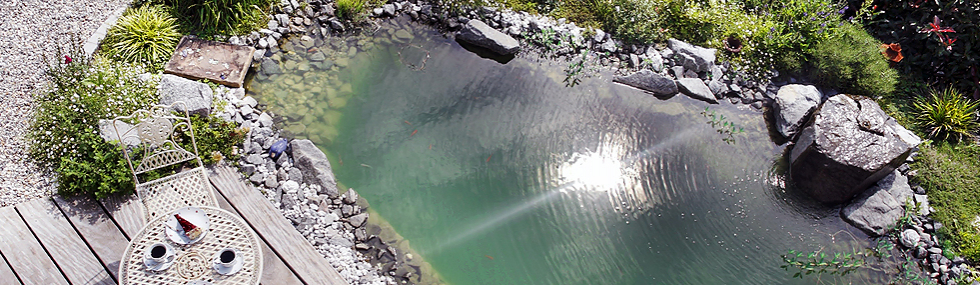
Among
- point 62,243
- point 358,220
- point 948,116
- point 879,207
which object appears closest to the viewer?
point 62,243

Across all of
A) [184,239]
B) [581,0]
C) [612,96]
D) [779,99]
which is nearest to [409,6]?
[581,0]

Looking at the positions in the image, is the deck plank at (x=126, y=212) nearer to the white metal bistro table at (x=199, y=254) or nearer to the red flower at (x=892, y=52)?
the white metal bistro table at (x=199, y=254)

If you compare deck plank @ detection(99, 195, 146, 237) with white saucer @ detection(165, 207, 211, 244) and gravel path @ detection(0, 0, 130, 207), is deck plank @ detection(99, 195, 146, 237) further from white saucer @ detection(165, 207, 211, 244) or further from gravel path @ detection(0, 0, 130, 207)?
white saucer @ detection(165, 207, 211, 244)

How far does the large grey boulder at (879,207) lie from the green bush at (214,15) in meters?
7.01

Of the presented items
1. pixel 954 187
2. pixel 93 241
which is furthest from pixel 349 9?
pixel 954 187

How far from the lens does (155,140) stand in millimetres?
4180

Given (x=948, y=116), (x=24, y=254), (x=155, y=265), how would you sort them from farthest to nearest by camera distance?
(x=948, y=116) < (x=24, y=254) < (x=155, y=265)

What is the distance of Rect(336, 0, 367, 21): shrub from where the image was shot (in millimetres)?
6695

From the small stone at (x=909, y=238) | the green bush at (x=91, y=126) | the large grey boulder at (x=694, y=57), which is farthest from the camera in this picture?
the large grey boulder at (x=694, y=57)

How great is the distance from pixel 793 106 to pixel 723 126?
A: 0.83 meters

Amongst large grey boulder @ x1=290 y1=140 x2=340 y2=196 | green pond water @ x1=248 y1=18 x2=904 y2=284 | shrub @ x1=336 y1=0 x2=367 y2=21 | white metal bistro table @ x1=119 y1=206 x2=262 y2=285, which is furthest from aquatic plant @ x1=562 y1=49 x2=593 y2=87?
white metal bistro table @ x1=119 y1=206 x2=262 y2=285

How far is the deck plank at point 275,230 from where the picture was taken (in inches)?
174

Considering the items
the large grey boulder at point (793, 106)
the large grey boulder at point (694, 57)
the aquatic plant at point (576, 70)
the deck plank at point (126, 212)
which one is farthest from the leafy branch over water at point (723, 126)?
the deck plank at point (126, 212)

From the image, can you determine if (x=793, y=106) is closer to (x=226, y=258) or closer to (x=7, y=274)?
(x=226, y=258)
